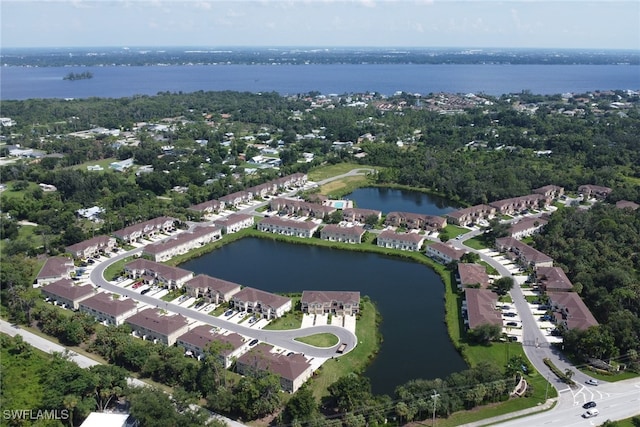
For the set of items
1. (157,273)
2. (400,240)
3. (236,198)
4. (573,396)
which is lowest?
(573,396)

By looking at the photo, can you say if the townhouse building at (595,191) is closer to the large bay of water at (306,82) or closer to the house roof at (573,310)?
the house roof at (573,310)

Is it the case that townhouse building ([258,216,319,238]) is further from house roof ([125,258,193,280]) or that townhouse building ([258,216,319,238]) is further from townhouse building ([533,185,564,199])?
townhouse building ([533,185,564,199])

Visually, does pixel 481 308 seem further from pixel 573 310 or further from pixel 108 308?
pixel 108 308

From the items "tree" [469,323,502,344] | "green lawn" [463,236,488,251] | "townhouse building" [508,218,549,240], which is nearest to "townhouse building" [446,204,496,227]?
"green lawn" [463,236,488,251]

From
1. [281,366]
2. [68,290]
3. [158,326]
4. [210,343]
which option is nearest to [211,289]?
[158,326]

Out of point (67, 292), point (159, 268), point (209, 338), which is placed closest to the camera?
point (209, 338)

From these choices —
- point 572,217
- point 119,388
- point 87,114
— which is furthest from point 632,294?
point 87,114
